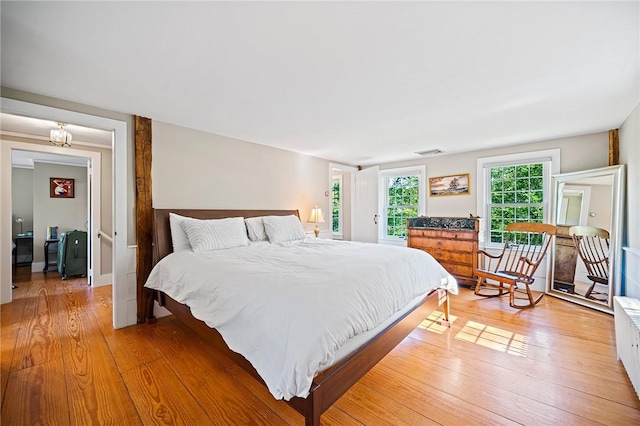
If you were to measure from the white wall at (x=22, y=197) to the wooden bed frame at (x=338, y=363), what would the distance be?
5455 millimetres

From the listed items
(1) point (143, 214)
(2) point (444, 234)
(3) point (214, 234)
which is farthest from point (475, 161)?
(1) point (143, 214)

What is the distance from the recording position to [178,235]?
2.88m

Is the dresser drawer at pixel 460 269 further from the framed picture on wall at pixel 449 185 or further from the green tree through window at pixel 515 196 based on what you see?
the framed picture on wall at pixel 449 185

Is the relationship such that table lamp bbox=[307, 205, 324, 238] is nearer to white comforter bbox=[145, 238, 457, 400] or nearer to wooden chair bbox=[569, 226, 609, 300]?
white comforter bbox=[145, 238, 457, 400]

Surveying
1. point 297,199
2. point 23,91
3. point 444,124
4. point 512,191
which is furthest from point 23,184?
point 512,191

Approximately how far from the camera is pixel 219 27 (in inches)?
59.2

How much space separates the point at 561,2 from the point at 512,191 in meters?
3.60

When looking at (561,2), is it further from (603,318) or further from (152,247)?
(152,247)

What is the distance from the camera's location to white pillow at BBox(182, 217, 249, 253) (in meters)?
2.82

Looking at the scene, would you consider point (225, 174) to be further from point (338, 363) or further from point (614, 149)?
point (614, 149)

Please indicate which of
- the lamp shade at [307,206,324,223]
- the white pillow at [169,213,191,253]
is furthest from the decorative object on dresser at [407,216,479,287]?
the white pillow at [169,213,191,253]

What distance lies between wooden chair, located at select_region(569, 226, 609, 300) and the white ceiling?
135 cm

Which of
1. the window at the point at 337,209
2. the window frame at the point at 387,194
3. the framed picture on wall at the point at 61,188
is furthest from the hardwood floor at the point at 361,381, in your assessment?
the window at the point at 337,209

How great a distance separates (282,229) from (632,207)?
13.0ft
